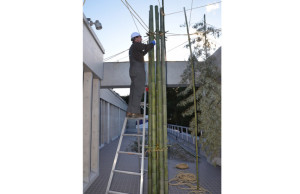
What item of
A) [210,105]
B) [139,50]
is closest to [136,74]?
[139,50]

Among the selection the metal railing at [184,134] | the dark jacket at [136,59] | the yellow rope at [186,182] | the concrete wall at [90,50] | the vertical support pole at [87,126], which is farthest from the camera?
the metal railing at [184,134]

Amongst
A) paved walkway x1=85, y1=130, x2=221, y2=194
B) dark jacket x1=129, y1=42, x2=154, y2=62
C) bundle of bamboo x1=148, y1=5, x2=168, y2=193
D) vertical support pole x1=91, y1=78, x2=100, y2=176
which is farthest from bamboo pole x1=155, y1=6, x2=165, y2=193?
vertical support pole x1=91, y1=78, x2=100, y2=176

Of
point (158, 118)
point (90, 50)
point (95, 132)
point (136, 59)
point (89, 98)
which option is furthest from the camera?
point (95, 132)

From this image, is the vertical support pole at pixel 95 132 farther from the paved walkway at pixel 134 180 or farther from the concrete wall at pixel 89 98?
the paved walkway at pixel 134 180

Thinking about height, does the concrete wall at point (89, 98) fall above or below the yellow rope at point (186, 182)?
above

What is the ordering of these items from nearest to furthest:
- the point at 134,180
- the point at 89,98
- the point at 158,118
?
the point at 158,118 < the point at 89,98 < the point at 134,180

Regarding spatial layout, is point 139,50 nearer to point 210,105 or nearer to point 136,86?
point 136,86

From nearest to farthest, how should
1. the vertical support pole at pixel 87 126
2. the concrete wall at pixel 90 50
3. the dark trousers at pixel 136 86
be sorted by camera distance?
1. the dark trousers at pixel 136 86
2. the concrete wall at pixel 90 50
3. the vertical support pole at pixel 87 126

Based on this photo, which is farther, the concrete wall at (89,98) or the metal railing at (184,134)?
the metal railing at (184,134)

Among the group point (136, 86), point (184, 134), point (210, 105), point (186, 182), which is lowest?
point (184, 134)

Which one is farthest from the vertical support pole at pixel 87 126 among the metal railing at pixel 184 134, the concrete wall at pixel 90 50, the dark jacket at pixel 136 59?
the metal railing at pixel 184 134
